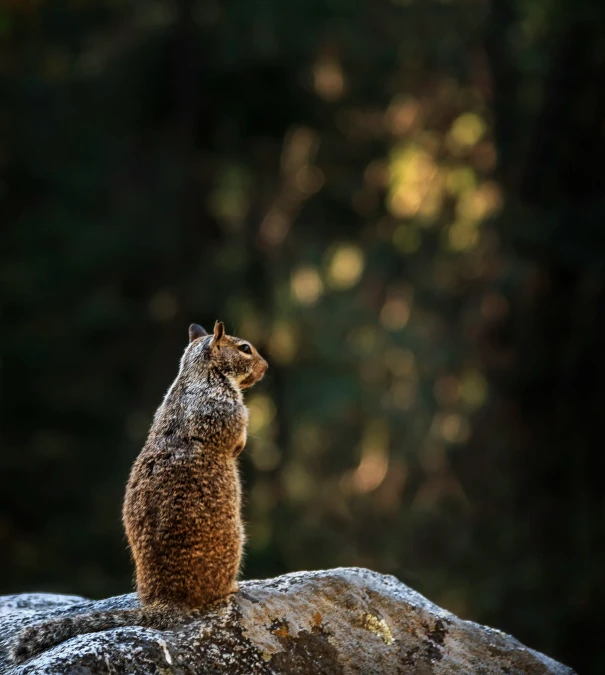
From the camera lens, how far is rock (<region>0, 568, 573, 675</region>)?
16.3ft

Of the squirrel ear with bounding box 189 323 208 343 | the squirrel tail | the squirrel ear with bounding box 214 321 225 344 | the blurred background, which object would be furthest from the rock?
the blurred background

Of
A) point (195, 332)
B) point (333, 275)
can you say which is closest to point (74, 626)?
point (195, 332)

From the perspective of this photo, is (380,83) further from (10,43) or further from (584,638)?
(584,638)

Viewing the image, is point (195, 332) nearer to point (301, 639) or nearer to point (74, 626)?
point (301, 639)

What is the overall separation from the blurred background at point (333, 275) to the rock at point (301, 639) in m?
12.9

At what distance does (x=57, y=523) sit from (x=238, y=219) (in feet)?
23.6

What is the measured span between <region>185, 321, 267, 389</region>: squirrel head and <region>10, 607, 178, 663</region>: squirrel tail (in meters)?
1.34

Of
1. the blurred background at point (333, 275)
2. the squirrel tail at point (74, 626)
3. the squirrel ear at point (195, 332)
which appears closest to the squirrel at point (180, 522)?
the squirrel tail at point (74, 626)

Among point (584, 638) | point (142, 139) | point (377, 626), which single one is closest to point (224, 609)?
point (377, 626)

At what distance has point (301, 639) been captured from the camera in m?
5.49

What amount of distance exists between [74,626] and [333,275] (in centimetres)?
2015

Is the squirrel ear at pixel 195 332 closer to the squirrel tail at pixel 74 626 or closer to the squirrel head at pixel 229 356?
the squirrel head at pixel 229 356

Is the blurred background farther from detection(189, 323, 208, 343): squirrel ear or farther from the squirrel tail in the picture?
the squirrel tail

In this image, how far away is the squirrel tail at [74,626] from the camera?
5.03 meters
